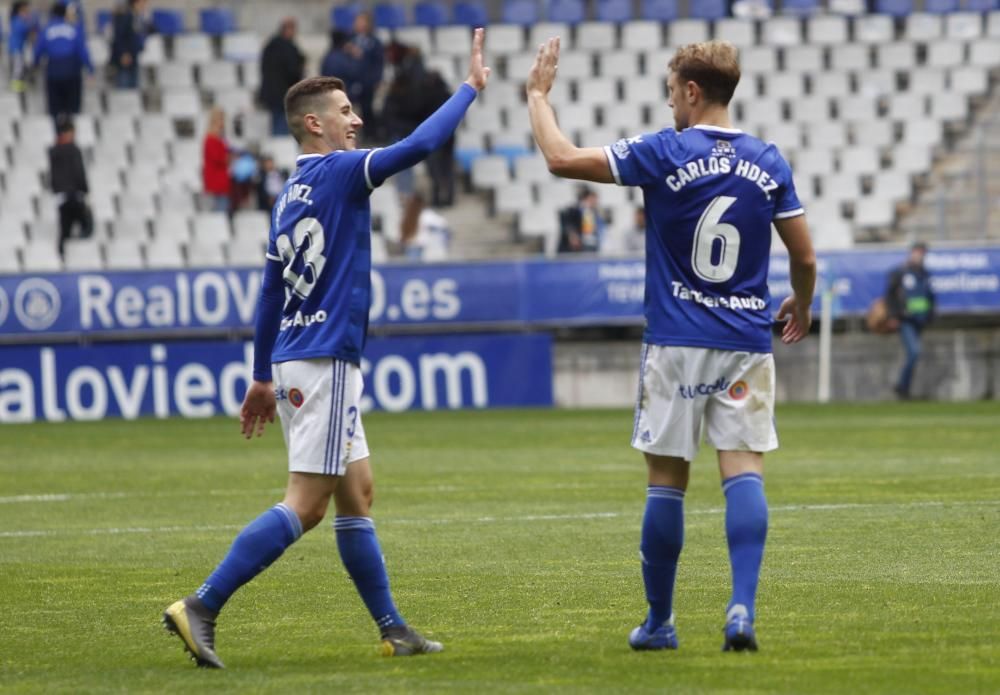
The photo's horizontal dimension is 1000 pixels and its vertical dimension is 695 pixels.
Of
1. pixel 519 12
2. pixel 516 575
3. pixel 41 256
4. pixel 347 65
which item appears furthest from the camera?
pixel 519 12

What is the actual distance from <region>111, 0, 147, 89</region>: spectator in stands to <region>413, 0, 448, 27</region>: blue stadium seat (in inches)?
199

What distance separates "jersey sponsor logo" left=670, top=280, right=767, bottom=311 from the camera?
713cm

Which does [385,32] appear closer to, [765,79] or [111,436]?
[765,79]

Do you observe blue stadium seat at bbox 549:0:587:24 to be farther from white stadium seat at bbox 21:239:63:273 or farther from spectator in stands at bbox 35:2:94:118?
white stadium seat at bbox 21:239:63:273

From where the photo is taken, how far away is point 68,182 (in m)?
27.0

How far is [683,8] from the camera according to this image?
34844 mm

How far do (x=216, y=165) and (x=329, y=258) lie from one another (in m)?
21.8

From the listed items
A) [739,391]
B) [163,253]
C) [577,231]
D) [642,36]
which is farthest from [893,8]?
[739,391]

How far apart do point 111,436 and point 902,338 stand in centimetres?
1070

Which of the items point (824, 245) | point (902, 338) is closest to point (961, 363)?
point (902, 338)

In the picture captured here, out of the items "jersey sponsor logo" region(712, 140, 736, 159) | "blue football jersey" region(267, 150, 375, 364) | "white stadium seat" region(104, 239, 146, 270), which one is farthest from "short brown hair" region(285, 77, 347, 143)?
"white stadium seat" region(104, 239, 146, 270)

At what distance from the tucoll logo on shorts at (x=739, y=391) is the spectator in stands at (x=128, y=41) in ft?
79.2

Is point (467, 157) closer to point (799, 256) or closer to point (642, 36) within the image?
point (642, 36)

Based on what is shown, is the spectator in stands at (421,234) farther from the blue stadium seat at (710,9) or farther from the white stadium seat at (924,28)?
the white stadium seat at (924,28)
